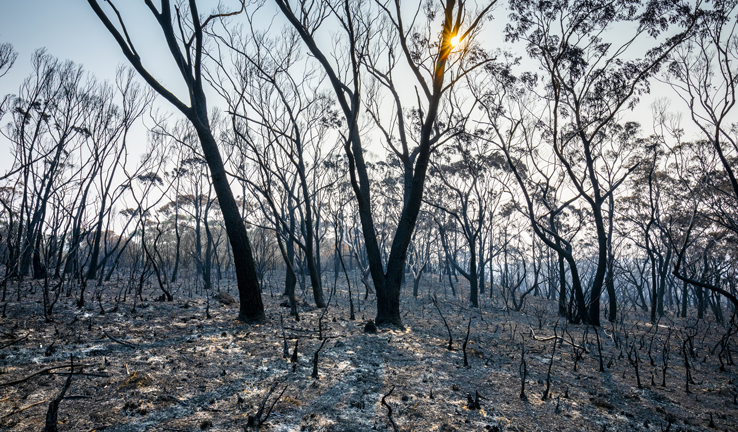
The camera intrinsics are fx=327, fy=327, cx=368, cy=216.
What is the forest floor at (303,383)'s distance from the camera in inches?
99.6

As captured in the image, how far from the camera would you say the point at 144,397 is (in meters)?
2.69

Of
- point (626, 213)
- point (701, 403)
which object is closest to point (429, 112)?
point (701, 403)

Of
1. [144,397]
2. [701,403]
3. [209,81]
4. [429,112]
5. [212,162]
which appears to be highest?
[209,81]

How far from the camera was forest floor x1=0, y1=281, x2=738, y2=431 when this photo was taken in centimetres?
253

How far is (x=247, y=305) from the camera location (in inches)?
224

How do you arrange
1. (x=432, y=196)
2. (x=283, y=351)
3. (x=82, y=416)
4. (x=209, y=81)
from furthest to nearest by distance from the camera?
(x=432, y=196) < (x=209, y=81) < (x=283, y=351) < (x=82, y=416)

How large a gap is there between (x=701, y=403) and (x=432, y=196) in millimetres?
17098

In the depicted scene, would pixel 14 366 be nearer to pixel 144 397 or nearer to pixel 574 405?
pixel 144 397

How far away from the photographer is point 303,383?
10.7ft

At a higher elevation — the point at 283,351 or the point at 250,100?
the point at 250,100

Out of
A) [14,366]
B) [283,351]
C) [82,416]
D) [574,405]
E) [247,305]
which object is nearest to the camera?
[82,416]

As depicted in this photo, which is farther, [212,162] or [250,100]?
[250,100]

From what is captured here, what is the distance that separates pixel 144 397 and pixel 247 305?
300 cm

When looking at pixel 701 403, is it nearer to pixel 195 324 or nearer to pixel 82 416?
pixel 82 416
